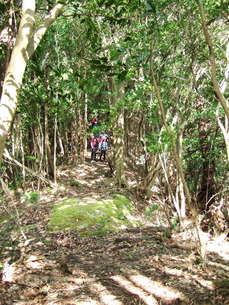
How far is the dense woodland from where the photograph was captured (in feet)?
15.1

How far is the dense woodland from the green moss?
3.09 feet

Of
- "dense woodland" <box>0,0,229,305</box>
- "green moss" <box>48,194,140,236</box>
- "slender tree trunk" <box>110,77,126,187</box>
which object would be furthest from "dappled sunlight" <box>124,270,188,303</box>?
"slender tree trunk" <box>110,77,126,187</box>

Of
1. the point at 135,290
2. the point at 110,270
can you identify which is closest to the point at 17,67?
the point at 135,290

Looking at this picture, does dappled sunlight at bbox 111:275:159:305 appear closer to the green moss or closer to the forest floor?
the forest floor

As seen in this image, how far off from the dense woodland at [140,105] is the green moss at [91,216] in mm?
940

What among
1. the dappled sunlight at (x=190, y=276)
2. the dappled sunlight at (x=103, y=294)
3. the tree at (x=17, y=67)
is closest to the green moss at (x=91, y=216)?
the dappled sunlight at (x=190, y=276)

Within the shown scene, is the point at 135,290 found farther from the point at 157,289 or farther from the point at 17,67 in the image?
the point at 17,67

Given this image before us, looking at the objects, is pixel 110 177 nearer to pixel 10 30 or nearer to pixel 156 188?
pixel 156 188

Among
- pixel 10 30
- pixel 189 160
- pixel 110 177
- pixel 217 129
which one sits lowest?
pixel 110 177

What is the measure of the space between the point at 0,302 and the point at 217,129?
267 inches

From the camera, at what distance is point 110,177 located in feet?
37.8

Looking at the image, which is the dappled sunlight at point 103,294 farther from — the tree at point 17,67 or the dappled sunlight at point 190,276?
the tree at point 17,67

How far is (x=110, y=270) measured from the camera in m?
4.02

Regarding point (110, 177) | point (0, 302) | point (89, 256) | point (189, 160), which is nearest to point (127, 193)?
point (110, 177)
